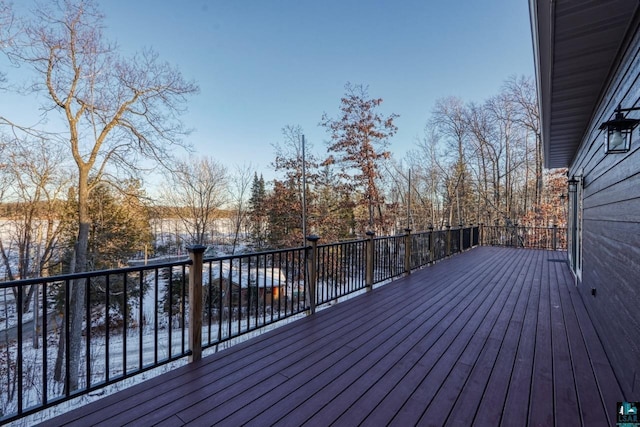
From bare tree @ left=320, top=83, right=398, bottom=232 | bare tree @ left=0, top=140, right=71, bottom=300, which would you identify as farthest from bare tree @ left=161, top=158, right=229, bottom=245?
bare tree @ left=320, top=83, right=398, bottom=232

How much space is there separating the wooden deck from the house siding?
7.8 inches

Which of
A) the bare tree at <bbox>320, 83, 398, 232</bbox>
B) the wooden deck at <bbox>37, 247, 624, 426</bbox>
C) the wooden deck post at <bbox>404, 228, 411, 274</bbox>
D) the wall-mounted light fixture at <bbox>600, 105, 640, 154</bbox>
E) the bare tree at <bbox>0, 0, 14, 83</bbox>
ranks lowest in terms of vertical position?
the wooden deck at <bbox>37, 247, 624, 426</bbox>

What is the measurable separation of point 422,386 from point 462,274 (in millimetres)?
4347

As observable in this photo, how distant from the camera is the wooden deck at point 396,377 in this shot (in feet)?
5.24

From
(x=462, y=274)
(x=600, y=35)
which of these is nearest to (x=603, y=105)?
(x=600, y=35)

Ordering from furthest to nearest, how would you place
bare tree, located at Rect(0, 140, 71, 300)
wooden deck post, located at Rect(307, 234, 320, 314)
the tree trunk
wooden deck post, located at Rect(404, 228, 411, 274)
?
bare tree, located at Rect(0, 140, 71, 300) → the tree trunk → wooden deck post, located at Rect(404, 228, 411, 274) → wooden deck post, located at Rect(307, 234, 320, 314)

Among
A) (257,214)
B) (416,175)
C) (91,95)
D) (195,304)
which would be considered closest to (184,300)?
(195,304)

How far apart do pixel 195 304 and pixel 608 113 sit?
4.05 meters

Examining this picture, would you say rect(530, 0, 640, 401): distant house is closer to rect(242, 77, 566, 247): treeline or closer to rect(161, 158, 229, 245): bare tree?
rect(242, 77, 566, 247): treeline

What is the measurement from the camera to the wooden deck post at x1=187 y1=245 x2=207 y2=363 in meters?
2.28

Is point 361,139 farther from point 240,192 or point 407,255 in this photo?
point 407,255

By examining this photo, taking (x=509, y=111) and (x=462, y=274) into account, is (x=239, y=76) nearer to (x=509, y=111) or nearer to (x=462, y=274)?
(x=462, y=274)

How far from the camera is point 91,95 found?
899 centimetres

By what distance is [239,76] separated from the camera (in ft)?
40.5
